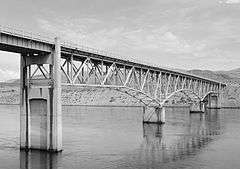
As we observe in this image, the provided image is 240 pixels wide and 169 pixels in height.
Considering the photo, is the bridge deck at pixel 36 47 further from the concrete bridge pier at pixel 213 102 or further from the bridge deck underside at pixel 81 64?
the concrete bridge pier at pixel 213 102

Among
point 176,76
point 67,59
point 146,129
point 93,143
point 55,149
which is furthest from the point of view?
point 176,76

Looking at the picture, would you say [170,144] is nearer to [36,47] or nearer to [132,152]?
[132,152]

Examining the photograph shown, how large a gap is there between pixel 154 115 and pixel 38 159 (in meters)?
51.7

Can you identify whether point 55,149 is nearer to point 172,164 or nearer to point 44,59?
point 44,59

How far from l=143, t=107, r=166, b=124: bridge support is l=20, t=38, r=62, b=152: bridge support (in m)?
46.4

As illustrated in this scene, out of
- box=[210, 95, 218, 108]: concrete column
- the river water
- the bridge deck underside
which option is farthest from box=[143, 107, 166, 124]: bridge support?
box=[210, 95, 218, 108]: concrete column

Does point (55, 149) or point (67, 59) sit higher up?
point (67, 59)

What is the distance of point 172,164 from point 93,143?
1840 cm

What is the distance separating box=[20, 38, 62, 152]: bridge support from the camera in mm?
43156

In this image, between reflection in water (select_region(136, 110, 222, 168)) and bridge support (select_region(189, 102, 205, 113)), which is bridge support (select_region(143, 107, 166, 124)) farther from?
bridge support (select_region(189, 102, 205, 113))

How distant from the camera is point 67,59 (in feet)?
159

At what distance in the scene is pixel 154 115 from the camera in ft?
291

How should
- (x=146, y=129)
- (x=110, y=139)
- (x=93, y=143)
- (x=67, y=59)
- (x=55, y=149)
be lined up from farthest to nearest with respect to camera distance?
(x=146, y=129), (x=110, y=139), (x=93, y=143), (x=67, y=59), (x=55, y=149)

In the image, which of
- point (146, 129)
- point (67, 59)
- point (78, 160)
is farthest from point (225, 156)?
point (146, 129)
